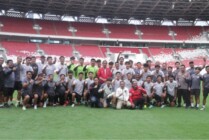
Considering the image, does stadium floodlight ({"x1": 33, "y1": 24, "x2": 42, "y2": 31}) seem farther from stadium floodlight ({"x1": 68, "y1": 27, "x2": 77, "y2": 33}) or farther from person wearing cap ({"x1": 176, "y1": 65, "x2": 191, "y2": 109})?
person wearing cap ({"x1": 176, "y1": 65, "x2": 191, "y2": 109})

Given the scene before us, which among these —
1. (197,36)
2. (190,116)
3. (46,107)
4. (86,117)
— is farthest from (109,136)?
(197,36)

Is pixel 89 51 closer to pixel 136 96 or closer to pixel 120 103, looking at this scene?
pixel 136 96

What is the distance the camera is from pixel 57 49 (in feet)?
133

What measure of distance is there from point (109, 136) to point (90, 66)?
5.88 meters

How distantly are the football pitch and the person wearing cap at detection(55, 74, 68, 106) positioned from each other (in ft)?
2.80

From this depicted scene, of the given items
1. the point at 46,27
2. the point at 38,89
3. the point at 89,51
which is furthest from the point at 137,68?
the point at 46,27

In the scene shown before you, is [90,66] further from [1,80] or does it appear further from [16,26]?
[16,26]

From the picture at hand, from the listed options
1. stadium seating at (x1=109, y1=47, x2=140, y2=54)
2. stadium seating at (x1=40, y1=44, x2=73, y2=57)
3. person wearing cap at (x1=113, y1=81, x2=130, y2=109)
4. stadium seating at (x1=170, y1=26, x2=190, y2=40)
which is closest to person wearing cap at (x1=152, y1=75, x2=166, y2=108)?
person wearing cap at (x1=113, y1=81, x2=130, y2=109)

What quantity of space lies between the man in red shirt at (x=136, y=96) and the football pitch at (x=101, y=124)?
57cm

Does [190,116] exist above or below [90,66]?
below

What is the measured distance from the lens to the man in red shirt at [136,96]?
1145 centimetres

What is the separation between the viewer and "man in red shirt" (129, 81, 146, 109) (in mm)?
11453

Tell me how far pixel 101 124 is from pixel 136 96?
352cm

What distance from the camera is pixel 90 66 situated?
12562 millimetres
